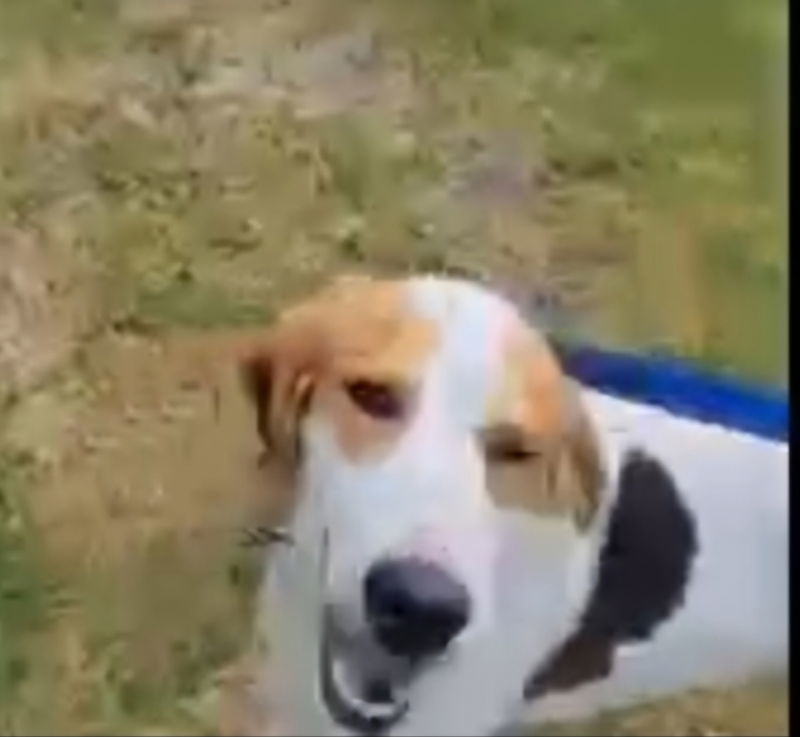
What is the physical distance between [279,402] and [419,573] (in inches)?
4.9

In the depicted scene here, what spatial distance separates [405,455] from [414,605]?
0.08m

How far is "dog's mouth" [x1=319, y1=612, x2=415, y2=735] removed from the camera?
1.29 meters

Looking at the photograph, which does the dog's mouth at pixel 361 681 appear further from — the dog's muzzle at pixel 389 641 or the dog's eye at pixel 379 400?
the dog's eye at pixel 379 400

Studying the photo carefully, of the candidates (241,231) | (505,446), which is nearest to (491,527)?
(505,446)

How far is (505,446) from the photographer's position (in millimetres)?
1287

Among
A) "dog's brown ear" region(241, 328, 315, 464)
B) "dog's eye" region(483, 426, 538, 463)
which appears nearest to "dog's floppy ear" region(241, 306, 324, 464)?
"dog's brown ear" region(241, 328, 315, 464)

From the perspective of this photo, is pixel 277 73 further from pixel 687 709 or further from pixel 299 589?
pixel 687 709

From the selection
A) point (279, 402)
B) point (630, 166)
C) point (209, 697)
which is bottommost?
point (209, 697)

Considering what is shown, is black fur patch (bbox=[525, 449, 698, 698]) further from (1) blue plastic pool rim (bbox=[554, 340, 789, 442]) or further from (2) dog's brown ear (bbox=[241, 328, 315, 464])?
(2) dog's brown ear (bbox=[241, 328, 315, 464])

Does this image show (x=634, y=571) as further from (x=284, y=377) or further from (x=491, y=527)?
(x=284, y=377)

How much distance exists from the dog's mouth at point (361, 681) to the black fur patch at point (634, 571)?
0.07 m

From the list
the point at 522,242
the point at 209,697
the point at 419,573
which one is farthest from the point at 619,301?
the point at 209,697

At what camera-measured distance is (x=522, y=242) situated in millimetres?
1332

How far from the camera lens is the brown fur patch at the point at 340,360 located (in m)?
1.29
